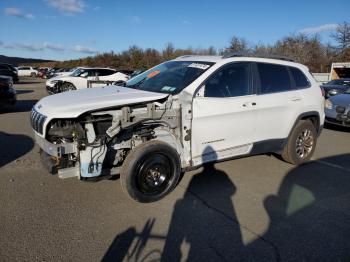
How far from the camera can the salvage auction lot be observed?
3.39 metres

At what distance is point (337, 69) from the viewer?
32656mm

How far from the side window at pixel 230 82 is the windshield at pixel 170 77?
21 centimetres

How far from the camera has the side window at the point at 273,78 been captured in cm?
553

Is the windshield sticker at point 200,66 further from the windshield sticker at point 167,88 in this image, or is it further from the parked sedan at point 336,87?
the parked sedan at point 336,87

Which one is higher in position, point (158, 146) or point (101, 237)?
point (158, 146)

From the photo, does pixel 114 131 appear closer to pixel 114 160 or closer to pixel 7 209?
pixel 114 160

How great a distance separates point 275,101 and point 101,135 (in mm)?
3004

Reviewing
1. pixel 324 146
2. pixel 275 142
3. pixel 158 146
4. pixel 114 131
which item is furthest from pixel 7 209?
pixel 324 146

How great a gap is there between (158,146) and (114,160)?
65 cm

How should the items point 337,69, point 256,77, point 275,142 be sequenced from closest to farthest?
point 256,77 → point 275,142 → point 337,69

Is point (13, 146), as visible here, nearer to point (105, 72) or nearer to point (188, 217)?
point (188, 217)

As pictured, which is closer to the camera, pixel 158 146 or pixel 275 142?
pixel 158 146

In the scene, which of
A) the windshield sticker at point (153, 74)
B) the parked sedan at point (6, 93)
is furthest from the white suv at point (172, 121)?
the parked sedan at point (6, 93)

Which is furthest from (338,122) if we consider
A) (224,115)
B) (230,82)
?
(224,115)
